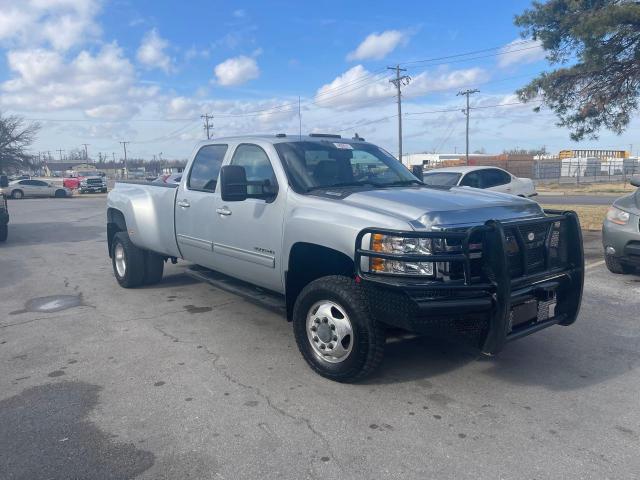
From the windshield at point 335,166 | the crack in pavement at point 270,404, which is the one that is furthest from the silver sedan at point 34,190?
the windshield at point 335,166

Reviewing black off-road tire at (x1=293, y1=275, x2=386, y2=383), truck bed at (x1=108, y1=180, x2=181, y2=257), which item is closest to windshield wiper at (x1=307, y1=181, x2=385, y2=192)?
black off-road tire at (x1=293, y1=275, x2=386, y2=383)

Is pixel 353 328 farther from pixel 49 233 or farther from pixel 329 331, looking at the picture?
pixel 49 233

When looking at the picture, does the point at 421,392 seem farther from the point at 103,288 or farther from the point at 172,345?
the point at 103,288

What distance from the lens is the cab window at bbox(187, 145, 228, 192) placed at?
19.0ft

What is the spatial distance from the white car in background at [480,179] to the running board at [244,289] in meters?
6.86

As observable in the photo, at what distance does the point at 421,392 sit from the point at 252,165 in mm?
2663

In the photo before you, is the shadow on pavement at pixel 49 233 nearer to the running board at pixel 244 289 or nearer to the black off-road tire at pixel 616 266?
the running board at pixel 244 289

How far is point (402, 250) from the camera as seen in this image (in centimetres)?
372

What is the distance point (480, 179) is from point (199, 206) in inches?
334

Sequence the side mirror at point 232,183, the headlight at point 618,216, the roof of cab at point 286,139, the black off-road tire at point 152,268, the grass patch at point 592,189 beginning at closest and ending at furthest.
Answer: the side mirror at point 232,183
the roof of cab at point 286,139
the headlight at point 618,216
the black off-road tire at point 152,268
the grass patch at point 592,189

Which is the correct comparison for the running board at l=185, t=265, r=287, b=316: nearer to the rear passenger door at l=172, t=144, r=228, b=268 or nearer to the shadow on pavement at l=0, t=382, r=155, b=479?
the rear passenger door at l=172, t=144, r=228, b=268

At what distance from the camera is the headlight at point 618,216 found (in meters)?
7.27

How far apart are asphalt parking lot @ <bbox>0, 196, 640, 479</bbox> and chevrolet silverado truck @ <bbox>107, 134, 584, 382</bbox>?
482 mm

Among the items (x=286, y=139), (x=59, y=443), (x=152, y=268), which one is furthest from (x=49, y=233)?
(x=59, y=443)
